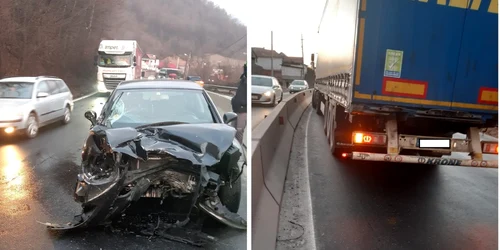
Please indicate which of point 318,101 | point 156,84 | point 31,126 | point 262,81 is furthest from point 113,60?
point 318,101

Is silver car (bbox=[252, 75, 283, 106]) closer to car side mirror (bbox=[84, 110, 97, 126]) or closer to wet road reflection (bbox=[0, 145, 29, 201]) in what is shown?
car side mirror (bbox=[84, 110, 97, 126])

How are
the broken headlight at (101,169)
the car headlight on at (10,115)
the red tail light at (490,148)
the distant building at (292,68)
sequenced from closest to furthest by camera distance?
the car headlight on at (10,115), the broken headlight at (101,169), the distant building at (292,68), the red tail light at (490,148)

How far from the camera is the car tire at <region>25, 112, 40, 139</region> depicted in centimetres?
222

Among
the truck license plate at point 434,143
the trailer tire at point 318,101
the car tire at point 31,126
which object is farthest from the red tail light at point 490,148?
the trailer tire at point 318,101

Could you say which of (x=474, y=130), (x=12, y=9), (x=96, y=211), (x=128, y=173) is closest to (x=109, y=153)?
(x=128, y=173)

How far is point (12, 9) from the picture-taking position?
2.19 metres

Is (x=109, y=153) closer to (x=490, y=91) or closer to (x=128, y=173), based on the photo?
(x=128, y=173)

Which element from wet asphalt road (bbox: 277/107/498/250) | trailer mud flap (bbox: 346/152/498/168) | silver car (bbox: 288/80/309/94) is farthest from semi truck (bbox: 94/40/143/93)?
trailer mud flap (bbox: 346/152/498/168)

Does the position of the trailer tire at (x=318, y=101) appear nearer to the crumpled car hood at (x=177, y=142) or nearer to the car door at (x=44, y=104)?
the crumpled car hood at (x=177, y=142)

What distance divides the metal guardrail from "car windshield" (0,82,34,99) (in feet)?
2.61

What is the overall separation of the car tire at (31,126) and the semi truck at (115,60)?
1.01 ft

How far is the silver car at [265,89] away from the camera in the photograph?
233cm

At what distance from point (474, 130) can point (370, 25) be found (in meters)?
1.00

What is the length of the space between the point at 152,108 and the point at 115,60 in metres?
0.28
